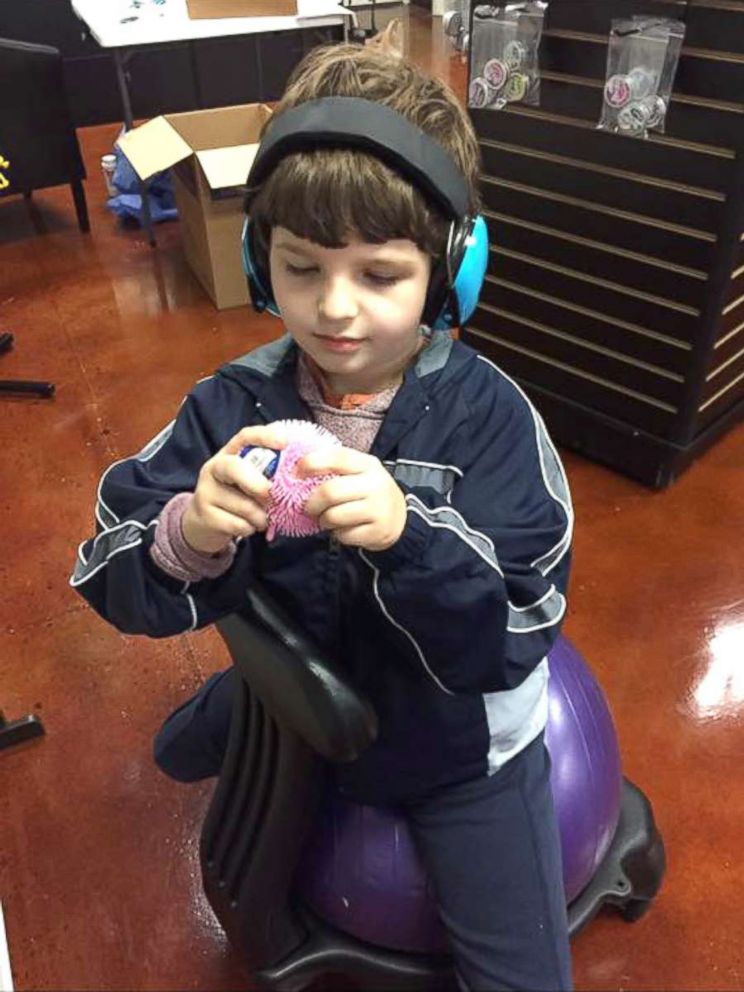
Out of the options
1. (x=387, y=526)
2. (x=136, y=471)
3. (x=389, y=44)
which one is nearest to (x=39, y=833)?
(x=136, y=471)

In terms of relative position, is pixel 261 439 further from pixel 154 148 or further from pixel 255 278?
pixel 154 148

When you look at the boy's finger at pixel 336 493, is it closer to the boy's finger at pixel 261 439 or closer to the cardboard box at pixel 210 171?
the boy's finger at pixel 261 439

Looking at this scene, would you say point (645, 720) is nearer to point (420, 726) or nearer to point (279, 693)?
point (420, 726)

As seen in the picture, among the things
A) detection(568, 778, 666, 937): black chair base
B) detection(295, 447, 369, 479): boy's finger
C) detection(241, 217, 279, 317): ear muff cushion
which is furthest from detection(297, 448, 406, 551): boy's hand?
detection(568, 778, 666, 937): black chair base

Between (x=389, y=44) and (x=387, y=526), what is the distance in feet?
2.18

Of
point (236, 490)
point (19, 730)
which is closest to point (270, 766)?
point (236, 490)

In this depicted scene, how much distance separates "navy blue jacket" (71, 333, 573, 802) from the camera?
3.08 feet

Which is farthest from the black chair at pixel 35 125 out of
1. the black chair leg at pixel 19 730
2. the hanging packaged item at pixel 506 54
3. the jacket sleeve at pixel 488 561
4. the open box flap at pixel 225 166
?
the jacket sleeve at pixel 488 561

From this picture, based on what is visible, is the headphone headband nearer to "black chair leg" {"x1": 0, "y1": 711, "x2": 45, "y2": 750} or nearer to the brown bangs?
the brown bangs

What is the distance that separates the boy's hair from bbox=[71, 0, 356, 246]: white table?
2.77 metres

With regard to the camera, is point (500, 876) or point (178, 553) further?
point (500, 876)

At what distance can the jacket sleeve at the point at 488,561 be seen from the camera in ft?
2.98

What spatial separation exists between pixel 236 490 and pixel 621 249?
Answer: 1597 millimetres

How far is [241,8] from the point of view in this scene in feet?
11.9
